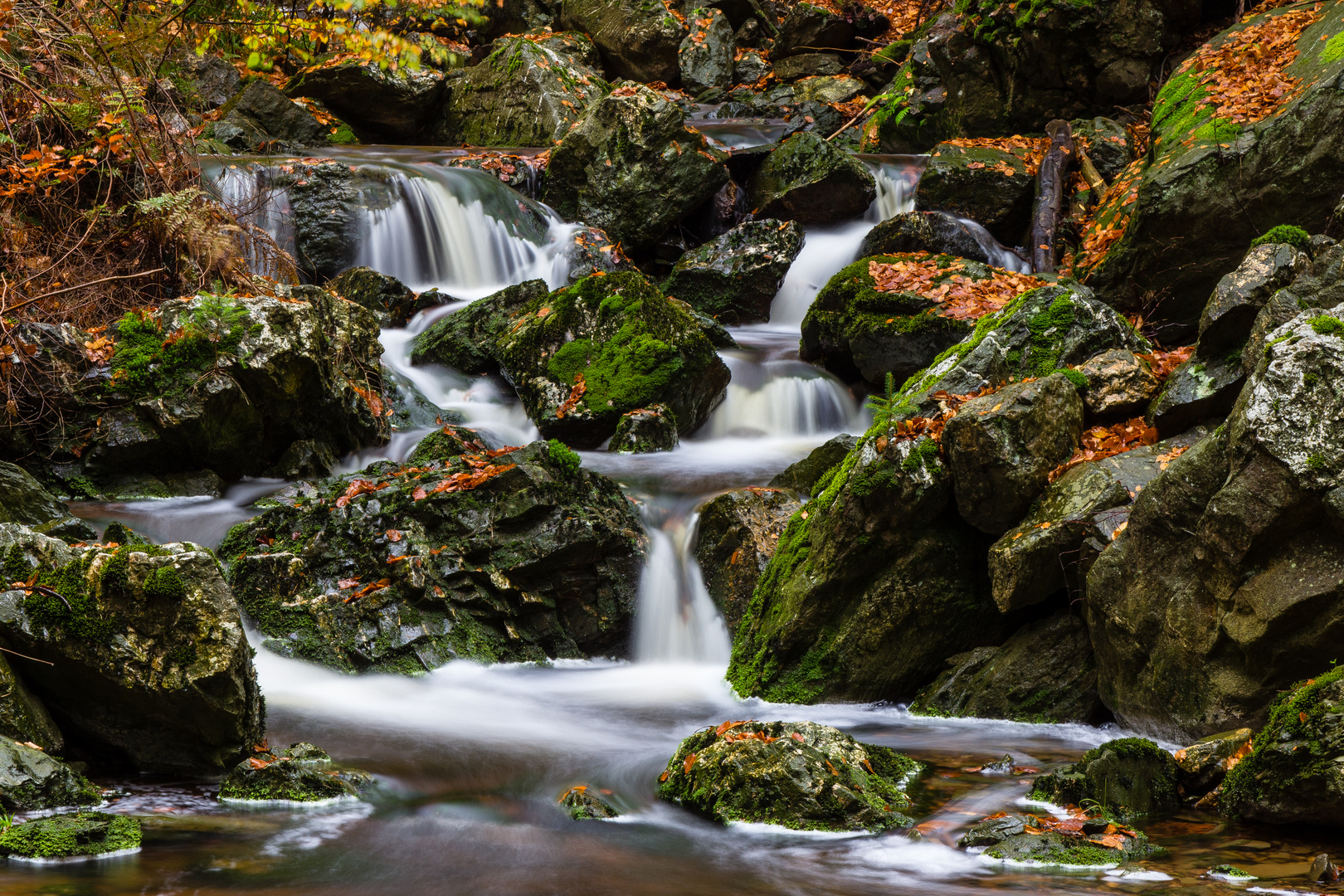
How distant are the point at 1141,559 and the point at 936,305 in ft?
20.1

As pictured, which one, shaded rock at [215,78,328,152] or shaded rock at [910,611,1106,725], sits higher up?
shaded rock at [215,78,328,152]

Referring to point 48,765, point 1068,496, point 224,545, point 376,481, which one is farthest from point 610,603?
point 48,765

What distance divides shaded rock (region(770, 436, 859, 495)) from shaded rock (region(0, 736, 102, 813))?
5.57 m

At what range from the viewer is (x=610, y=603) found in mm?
7312

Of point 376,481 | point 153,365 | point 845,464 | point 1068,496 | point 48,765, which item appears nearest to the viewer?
point 48,765

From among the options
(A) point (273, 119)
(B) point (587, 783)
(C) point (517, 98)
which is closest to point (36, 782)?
(B) point (587, 783)

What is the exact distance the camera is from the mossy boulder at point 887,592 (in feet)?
19.0

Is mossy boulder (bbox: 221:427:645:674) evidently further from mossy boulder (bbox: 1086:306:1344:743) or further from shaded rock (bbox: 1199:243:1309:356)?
shaded rock (bbox: 1199:243:1309:356)

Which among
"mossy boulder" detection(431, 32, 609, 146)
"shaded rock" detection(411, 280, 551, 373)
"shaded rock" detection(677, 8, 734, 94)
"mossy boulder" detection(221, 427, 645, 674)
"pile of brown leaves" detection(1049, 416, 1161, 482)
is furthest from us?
"shaded rock" detection(677, 8, 734, 94)

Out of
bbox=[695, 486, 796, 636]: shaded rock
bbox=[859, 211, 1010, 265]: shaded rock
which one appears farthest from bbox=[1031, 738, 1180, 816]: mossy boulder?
bbox=[859, 211, 1010, 265]: shaded rock

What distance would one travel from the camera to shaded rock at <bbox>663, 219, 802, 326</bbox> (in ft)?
44.3

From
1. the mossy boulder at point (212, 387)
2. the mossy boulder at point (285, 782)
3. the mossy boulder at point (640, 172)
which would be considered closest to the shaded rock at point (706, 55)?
the mossy boulder at point (640, 172)

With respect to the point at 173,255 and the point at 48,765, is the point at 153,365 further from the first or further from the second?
the point at 48,765

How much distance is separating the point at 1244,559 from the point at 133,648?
4823 mm
